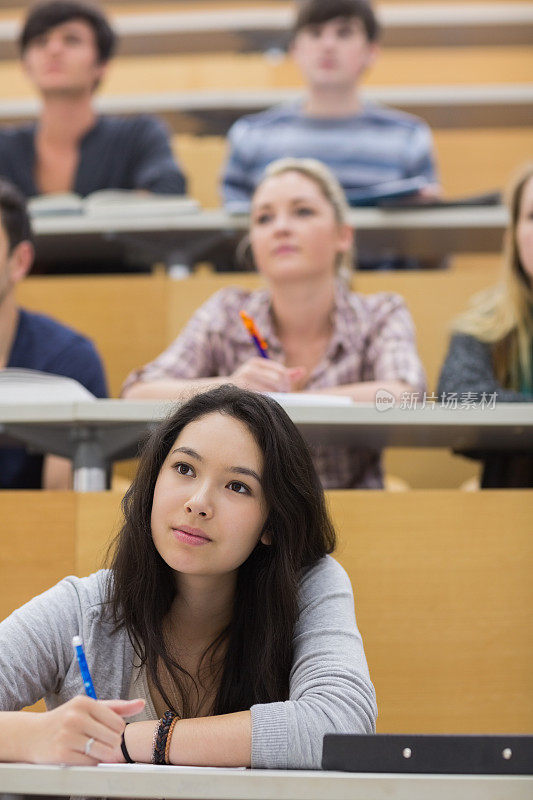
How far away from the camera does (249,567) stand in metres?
1.09

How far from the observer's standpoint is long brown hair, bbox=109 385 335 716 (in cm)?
102

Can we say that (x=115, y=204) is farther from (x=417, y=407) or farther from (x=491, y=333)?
(x=417, y=407)

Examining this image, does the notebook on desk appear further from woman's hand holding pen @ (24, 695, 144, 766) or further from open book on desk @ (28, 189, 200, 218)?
open book on desk @ (28, 189, 200, 218)

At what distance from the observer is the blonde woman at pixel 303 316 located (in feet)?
5.57

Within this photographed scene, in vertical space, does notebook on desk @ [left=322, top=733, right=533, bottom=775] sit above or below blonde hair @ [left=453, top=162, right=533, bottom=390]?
below

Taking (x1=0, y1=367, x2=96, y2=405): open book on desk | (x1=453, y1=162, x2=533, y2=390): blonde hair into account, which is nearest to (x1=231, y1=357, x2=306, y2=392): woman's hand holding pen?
(x1=0, y1=367, x2=96, y2=405): open book on desk

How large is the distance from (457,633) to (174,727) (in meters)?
0.44

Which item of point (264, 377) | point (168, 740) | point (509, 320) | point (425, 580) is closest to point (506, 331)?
point (509, 320)

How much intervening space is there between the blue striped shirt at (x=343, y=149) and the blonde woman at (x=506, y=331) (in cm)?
60

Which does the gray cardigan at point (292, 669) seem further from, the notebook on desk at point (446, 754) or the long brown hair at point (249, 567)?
the notebook on desk at point (446, 754)

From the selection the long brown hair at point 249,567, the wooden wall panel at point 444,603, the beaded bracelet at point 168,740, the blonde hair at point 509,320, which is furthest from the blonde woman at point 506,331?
the beaded bracelet at point 168,740

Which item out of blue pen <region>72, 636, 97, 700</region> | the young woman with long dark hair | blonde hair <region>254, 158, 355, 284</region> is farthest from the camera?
blonde hair <region>254, 158, 355, 284</region>

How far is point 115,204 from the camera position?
2.10 meters

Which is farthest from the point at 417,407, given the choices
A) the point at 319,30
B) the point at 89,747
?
the point at 319,30
